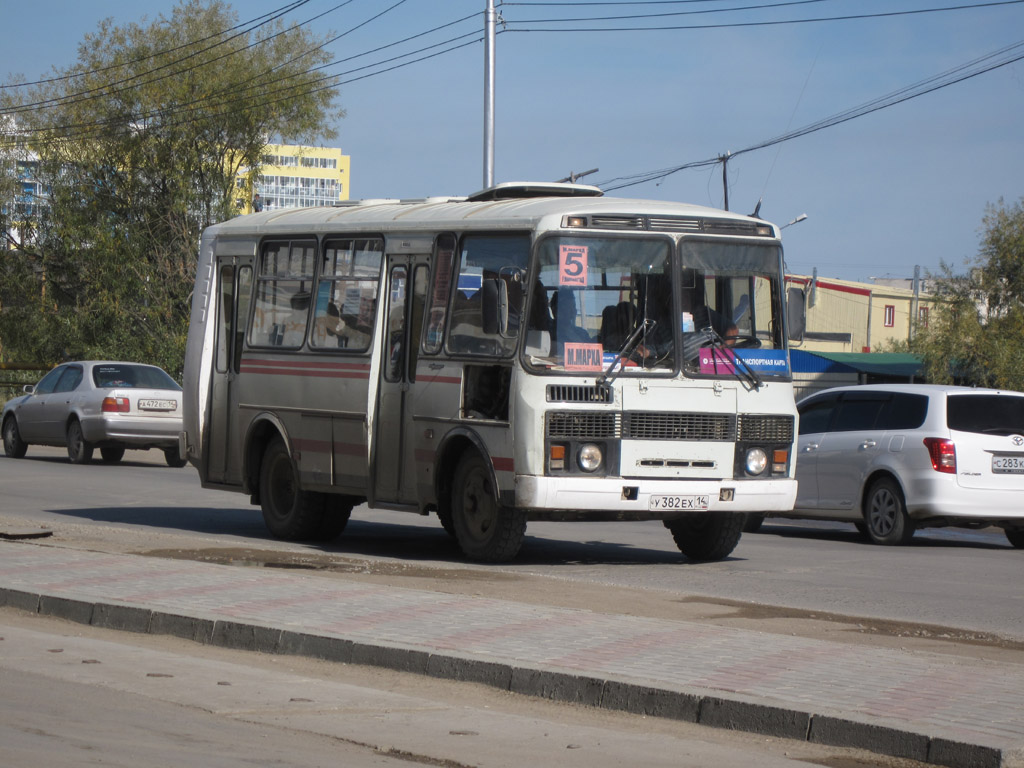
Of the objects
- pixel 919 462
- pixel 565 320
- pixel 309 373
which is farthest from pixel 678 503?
pixel 919 462

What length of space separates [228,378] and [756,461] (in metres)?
5.83

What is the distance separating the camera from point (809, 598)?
11.2 meters

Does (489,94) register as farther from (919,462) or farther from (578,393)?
(578,393)

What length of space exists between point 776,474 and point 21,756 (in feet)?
27.8

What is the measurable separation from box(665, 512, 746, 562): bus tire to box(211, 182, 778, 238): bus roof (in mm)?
2562

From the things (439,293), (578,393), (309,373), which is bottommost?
(578,393)

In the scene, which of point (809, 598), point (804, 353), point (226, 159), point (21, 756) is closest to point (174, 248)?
point (226, 159)

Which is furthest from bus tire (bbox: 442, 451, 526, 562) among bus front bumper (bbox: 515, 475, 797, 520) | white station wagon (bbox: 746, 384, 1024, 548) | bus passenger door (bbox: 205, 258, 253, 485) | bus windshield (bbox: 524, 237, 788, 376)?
white station wagon (bbox: 746, 384, 1024, 548)

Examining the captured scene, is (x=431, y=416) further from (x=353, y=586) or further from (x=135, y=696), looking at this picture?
(x=135, y=696)

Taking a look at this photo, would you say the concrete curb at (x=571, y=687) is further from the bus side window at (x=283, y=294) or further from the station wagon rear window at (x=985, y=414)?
the station wagon rear window at (x=985, y=414)

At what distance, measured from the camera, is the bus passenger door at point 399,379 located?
1353 centimetres

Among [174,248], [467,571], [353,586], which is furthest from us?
[174,248]

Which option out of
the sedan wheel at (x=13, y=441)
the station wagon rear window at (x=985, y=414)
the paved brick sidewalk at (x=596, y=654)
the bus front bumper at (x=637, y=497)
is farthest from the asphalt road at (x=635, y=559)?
the sedan wheel at (x=13, y=441)

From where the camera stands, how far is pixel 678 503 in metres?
12.5
